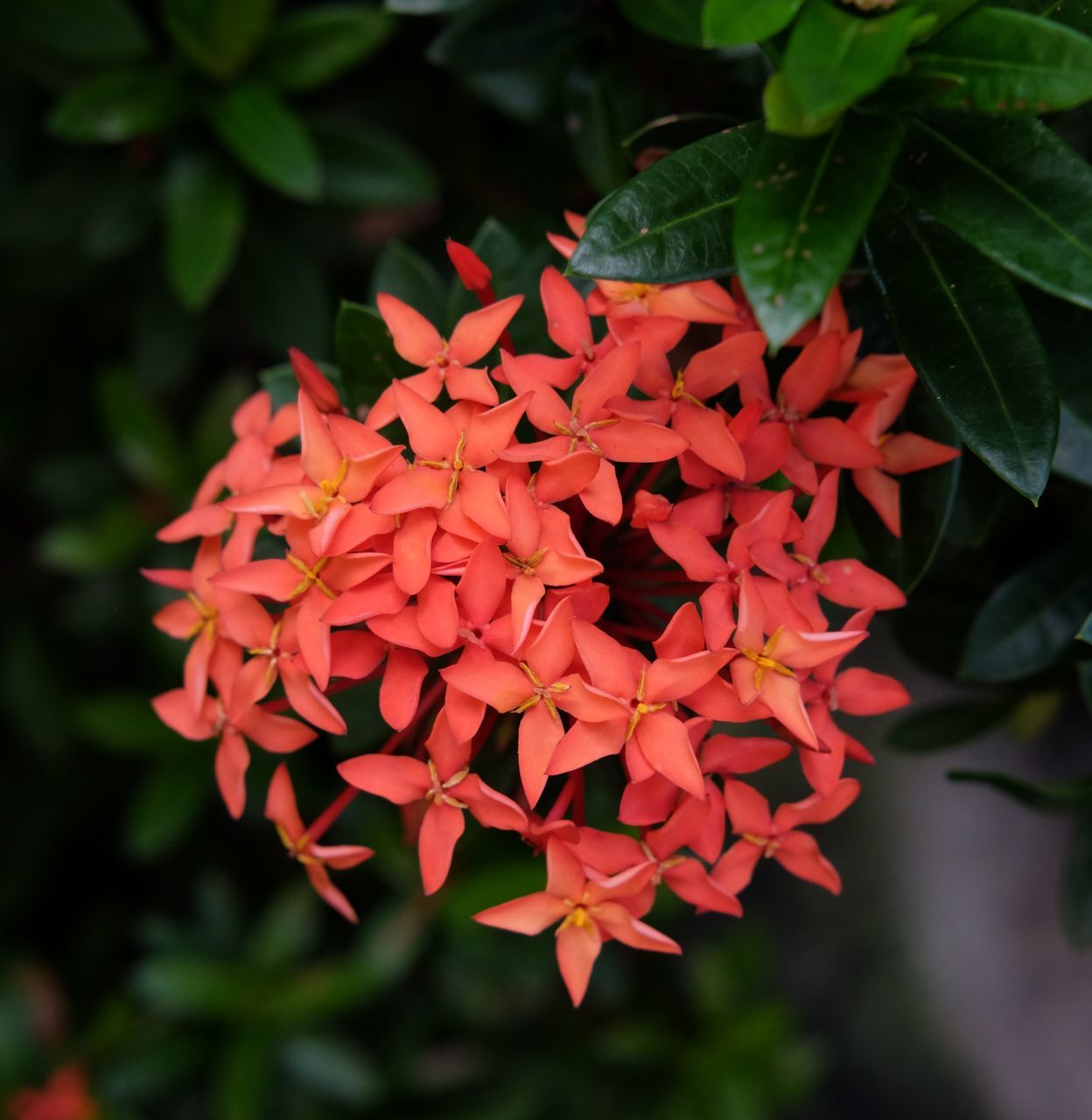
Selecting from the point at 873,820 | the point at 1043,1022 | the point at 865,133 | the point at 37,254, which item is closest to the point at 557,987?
the point at 873,820

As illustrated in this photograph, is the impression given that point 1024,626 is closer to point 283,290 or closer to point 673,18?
point 673,18

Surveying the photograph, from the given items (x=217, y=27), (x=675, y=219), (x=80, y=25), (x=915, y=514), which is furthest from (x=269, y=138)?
(x=915, y=514)

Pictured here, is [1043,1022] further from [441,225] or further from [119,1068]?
[441,225]

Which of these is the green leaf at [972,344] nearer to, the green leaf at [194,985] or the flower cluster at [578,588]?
the flower cluster at [578,588]

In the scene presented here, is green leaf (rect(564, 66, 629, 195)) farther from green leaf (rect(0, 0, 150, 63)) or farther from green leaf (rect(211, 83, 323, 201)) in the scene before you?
green leaf (rect(0, 0, 150, 63))

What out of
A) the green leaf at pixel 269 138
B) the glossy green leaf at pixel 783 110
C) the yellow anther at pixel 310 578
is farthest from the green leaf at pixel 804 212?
the green leaf at pixel 269 138

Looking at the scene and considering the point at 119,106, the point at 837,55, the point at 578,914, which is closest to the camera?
the point at 837,55
